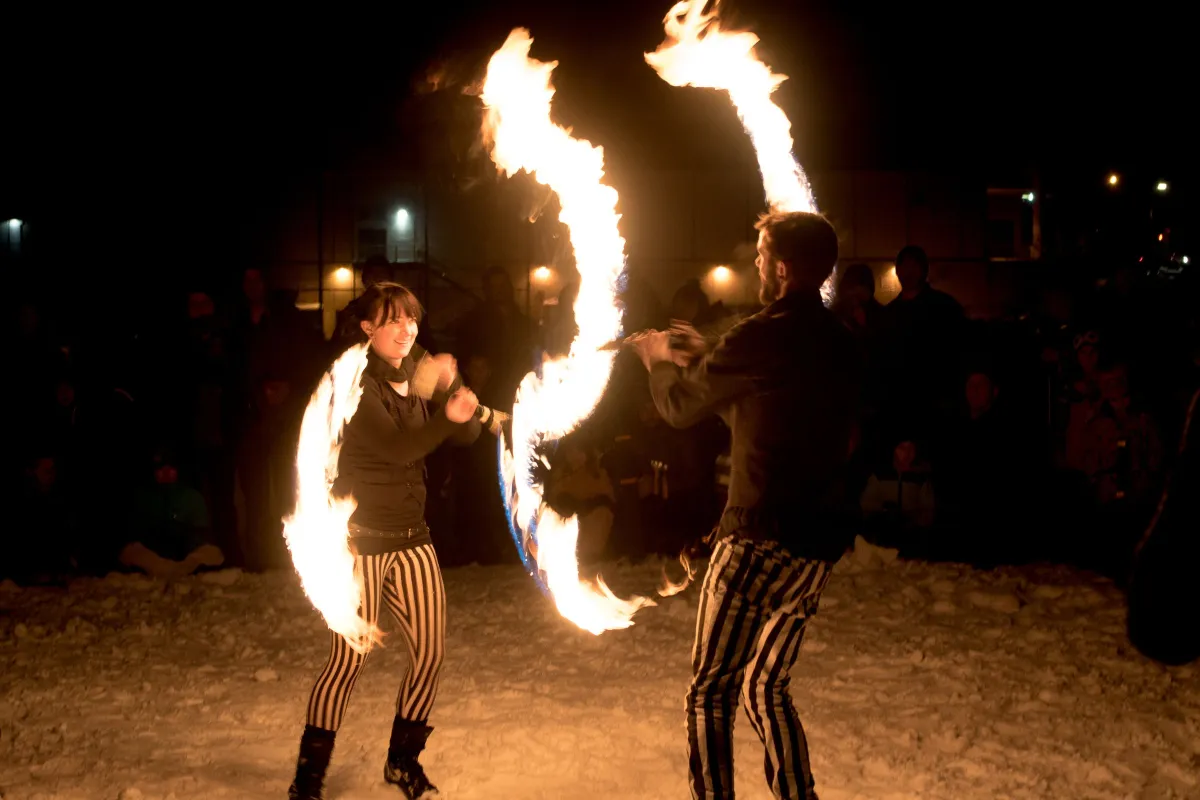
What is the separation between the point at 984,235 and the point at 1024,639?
674 inches

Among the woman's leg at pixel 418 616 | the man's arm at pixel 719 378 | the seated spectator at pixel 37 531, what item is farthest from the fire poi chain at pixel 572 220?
the seated spectator at pixel 37 531

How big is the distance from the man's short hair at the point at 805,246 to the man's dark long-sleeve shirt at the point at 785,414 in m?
0.09

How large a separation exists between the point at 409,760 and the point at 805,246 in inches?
Result: 107

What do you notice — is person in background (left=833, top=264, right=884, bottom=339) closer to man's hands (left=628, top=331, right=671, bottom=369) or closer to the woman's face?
the woman's face

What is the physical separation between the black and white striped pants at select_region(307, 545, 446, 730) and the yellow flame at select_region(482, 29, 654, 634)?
84cm

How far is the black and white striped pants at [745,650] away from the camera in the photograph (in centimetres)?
385

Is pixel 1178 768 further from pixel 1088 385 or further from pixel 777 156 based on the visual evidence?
pixel 1088 385

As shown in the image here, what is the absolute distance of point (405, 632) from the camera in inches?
191

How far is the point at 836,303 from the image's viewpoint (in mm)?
10219

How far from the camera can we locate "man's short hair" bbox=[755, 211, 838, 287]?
390 cm

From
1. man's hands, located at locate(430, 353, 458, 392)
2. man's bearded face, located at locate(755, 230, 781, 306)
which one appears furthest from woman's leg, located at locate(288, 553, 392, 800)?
man's bearded face, located at locate(755, 230, 781, 306)

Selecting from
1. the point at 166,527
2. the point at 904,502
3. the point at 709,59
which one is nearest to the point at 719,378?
the point at 709,59

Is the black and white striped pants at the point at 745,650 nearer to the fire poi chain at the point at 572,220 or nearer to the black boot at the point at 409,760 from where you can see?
the fire poi chain at the point at 572,220

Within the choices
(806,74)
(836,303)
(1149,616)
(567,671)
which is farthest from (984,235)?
(1149,616)
